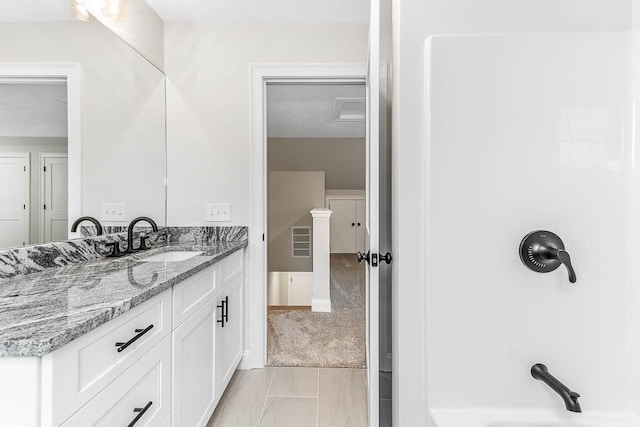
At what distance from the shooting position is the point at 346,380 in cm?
217

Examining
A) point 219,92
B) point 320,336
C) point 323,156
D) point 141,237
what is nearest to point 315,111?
point 323,156

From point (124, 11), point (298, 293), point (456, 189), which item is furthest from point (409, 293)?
point (298, 293)

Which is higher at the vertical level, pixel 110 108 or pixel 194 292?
pixel 110 108

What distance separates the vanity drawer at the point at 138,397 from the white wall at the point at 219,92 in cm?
129

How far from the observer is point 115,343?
2.93ft

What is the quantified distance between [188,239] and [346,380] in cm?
141

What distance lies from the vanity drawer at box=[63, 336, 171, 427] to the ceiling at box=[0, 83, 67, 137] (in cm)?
93

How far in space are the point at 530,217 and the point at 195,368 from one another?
4.56 ft

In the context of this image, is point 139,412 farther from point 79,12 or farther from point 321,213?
point 321,213

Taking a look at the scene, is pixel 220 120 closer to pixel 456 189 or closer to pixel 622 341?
pixel 456 189

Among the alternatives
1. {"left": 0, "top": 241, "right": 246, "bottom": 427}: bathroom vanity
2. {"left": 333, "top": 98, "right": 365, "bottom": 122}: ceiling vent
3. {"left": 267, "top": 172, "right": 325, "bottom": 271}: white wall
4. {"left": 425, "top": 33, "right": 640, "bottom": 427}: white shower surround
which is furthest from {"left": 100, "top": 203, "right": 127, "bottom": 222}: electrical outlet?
{"left": 267, "top": 172, "right": 325, "bottom": 271}: white wall

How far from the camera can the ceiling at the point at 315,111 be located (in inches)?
142

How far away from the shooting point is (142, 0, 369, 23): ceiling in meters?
2.12

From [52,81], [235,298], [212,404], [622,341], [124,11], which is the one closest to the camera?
[622,341]
